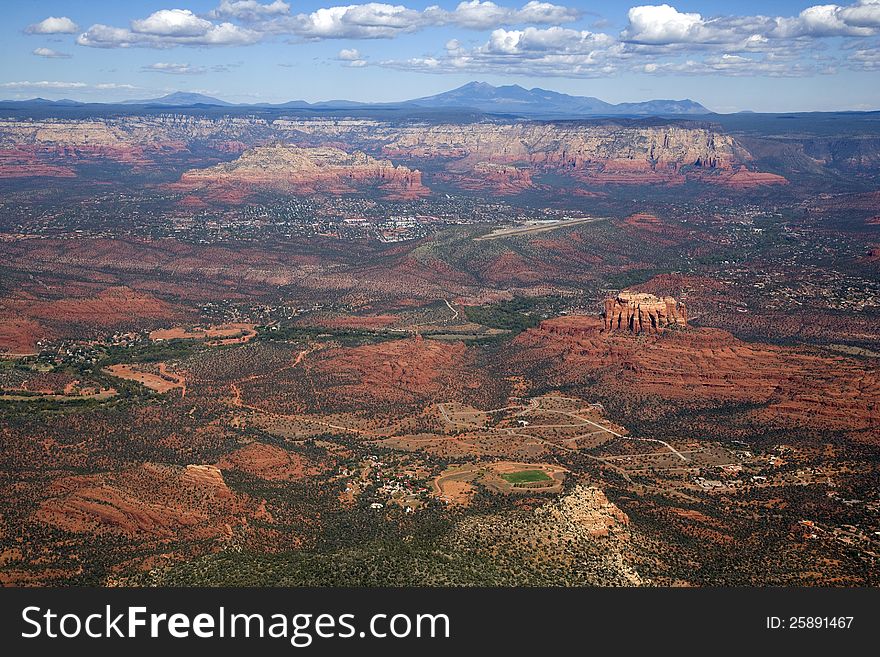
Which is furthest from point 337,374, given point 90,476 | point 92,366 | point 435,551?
point 435,551

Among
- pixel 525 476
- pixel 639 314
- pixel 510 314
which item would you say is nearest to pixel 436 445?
pixel 525 476

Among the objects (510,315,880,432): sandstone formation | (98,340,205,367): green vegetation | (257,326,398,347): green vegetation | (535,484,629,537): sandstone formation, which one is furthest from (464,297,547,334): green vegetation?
(535,484,629,537): sandstone formation

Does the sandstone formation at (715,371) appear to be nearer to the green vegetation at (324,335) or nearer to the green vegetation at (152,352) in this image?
the green vegetation at (324,335)

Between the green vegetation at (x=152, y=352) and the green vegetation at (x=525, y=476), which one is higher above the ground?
the green vegetation at (x=525, y=476)

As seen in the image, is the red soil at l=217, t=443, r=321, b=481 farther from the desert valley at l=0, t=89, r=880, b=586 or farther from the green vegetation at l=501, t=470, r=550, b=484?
the green vegetation at l=501, t=470, r=550, b=484

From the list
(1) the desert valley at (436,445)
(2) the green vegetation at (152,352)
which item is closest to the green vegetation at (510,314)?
(1) the desert valley at (436,445)

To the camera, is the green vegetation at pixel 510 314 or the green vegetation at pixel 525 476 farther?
the green vegetation at pixel 510 314
